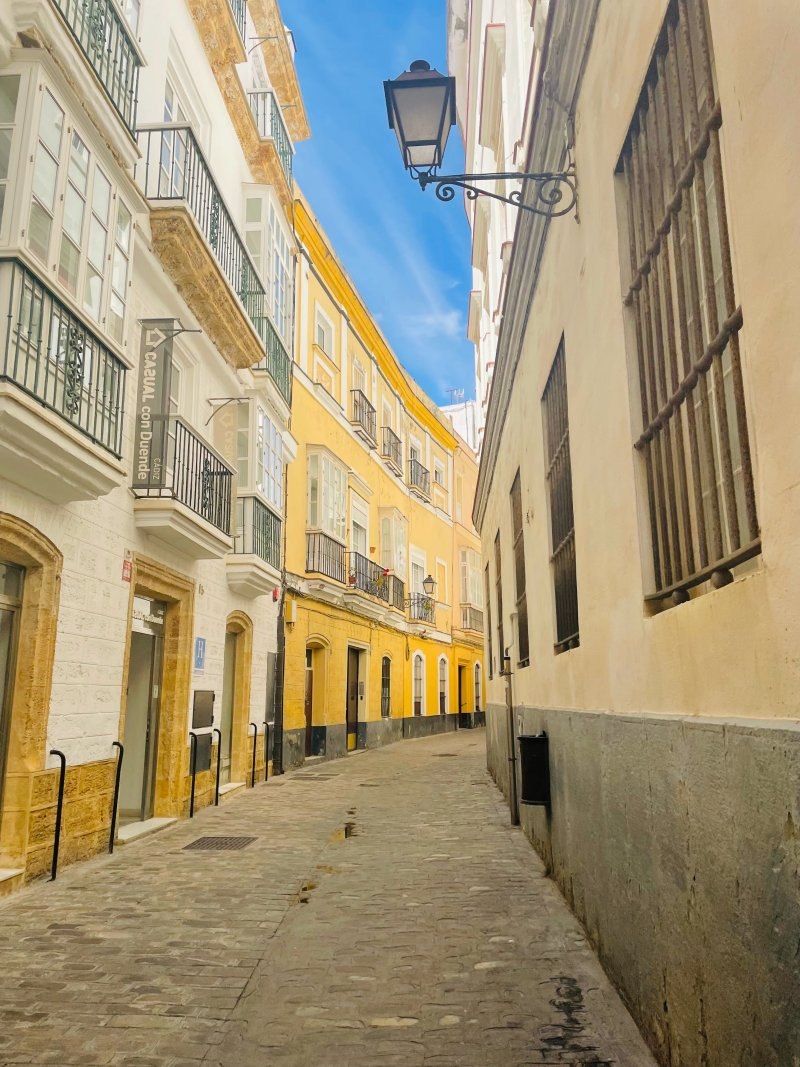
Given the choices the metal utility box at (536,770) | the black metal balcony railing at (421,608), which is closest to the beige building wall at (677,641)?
the metal utility box at (536,770)

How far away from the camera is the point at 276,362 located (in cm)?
1433

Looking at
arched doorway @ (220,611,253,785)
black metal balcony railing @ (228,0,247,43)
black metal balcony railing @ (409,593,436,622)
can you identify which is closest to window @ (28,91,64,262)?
arched doorway @ (220,611,253,785)

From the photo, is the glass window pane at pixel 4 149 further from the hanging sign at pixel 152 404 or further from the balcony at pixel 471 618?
the balcony at pixel 471 618

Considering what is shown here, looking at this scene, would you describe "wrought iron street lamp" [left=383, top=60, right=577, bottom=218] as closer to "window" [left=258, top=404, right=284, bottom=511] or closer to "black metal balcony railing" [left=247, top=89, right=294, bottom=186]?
"window" [left=258, top=404, right=284, bottom=511]

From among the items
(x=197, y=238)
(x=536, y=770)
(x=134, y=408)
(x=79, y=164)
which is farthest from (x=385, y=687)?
(x=79, y=164)

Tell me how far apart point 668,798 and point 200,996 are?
260cm

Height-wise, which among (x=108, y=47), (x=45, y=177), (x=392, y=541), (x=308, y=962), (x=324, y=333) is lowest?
(x=308, y=962)

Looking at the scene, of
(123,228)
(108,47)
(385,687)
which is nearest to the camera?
(108,47)

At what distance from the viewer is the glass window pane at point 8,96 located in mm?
6160

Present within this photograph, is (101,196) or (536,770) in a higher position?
(101,196)

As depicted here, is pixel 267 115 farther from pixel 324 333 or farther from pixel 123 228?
pixel 123 228

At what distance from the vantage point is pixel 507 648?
10508mm

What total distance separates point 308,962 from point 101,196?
20.6ft

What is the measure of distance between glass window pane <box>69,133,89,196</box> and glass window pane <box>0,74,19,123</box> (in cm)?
50
